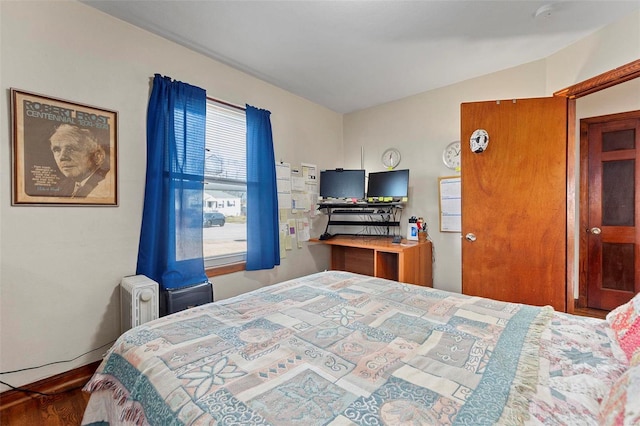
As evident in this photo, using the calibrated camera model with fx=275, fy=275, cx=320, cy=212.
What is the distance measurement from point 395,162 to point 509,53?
1491 mm

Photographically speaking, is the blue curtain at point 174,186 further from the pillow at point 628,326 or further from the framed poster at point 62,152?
the pillow at point 628,326

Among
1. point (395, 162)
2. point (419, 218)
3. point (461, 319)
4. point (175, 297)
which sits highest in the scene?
point (395, 162)

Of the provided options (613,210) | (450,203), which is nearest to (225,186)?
(450,203)

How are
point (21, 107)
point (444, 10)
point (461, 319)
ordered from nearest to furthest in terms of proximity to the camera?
point (461, 319) → point (21, 107) → point (444, 10)

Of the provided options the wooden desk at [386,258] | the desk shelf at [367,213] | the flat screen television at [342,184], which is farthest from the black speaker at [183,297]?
the flat screen television at [342,184]

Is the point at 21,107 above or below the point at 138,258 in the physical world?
above

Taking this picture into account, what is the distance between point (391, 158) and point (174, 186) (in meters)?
2.51

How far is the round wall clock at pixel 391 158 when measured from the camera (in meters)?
3.48

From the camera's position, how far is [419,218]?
328 centimetres

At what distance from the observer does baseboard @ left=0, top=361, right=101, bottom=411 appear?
160 centimetres

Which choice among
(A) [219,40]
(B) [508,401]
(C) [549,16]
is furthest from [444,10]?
(B) [508,401]

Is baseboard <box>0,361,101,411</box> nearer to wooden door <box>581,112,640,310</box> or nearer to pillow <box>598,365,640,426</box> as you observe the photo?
pillow <box>598,365,640,426</box>

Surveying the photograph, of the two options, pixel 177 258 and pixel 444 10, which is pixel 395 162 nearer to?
pixel 444 10

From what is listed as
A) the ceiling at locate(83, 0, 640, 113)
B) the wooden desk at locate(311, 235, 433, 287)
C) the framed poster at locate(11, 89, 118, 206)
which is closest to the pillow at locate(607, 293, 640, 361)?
the wooden desk at locate(311, 235, 433, 287)
